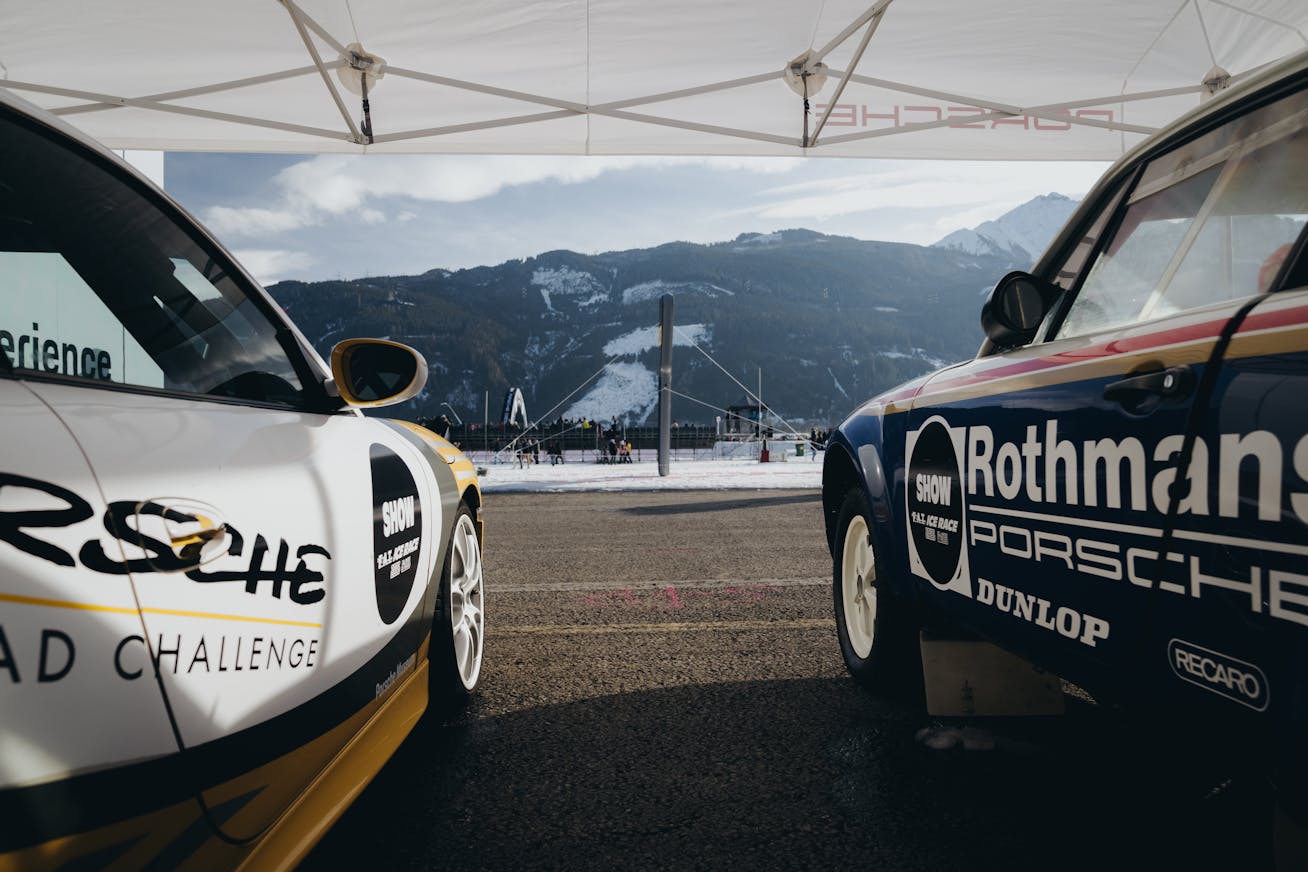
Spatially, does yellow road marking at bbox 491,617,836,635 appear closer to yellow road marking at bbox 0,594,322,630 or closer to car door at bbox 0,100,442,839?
car door at bbox 0,100,442,839

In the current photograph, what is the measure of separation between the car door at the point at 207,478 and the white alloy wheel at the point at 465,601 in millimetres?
702

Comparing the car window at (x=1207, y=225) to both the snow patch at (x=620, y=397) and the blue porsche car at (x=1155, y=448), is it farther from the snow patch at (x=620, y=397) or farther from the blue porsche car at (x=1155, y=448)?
the snow patch at (x=620, y=397)

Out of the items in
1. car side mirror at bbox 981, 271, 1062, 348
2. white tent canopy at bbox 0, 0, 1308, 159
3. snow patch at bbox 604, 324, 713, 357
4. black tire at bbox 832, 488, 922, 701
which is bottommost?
black tire at bbox 832, 488, 922, 701

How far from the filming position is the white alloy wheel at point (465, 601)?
262 cm

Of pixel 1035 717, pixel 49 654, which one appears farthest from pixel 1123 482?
pixel 49 654

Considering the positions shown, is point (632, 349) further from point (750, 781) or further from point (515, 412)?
point (750, 781)

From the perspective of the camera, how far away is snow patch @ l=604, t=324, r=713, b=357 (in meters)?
175

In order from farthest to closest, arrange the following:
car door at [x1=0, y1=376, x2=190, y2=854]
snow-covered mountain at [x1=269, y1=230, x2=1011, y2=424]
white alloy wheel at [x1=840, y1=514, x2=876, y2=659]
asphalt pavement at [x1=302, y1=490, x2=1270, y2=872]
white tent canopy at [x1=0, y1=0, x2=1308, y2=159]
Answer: snow-covered mountain at [x1=269, y1=230, x2=1011, y2=424]
white tent canopy at [x1=0, y1=0, x2=1308, y2=159]
white alloy wheel at [x1=840, y1=514, x2=876, y2=659]
asphalt pavement at [x1=302, y1=490, x2=1270, y2=872]
car door at [x1=0, y1=376, x2=190, y2=854]

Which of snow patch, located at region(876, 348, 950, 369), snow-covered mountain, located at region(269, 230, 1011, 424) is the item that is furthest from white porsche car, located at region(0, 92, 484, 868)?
snow patch, located at region(876, 348, 950, 369)

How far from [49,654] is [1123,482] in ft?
4.95

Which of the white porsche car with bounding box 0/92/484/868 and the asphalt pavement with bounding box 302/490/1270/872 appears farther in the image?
the asphalt pavement with bounding box 302/490/1270/872

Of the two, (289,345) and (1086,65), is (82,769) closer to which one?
(289,345)

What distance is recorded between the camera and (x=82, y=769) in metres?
0.86

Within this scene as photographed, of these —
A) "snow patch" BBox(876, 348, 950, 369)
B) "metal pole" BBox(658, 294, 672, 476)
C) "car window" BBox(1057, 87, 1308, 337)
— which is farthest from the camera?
"snow patch" BBox(876, 348, 950, 369)
